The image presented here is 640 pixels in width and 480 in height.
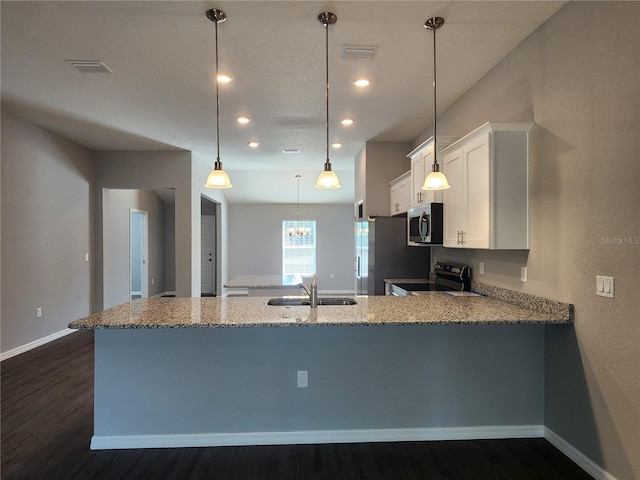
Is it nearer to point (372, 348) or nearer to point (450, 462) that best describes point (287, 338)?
point (372, 348)

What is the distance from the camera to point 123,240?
715 cm

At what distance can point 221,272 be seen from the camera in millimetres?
8820

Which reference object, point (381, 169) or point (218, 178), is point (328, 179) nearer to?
point (218, 178)

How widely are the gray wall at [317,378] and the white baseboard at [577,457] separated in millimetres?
130

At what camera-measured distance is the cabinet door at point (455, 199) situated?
117 inches

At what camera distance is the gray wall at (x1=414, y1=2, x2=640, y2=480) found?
6.03 feet

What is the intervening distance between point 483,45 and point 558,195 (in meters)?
1.24

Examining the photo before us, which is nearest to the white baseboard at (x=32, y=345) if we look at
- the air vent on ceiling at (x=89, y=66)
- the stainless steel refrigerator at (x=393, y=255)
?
the air vent on ceiling at (x=89, y=66)

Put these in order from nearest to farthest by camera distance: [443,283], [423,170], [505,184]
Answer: [505,184]
[423,170]
[443,283]

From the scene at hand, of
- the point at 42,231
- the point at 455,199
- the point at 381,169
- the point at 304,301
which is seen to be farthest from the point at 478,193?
the point at 42,231

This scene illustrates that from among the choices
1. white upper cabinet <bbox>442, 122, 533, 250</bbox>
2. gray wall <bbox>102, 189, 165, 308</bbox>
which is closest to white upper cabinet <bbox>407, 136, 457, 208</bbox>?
white upper cabinet <bbox>442, 122, 533, 250</bbox>

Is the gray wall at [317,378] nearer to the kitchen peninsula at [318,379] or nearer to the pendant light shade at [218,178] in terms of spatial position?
the kitchen peninsula at [318,379]

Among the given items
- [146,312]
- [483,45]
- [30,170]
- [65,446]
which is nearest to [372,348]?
[146,312]

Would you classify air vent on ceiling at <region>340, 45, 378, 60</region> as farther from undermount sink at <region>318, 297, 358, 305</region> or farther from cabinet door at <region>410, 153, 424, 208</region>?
undermount sink at <region>318, 297, 358, 305</region>
